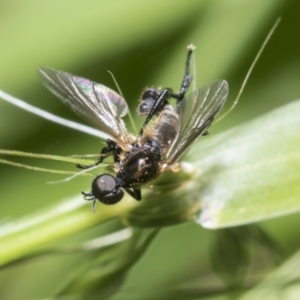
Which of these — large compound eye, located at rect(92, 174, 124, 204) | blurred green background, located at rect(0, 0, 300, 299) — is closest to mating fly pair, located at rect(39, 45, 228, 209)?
large compound eye, located at rect(92, 174, 124, 204)

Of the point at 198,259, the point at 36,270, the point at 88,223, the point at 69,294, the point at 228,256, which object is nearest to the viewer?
the point at 88,223

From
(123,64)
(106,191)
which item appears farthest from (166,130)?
(123,64)

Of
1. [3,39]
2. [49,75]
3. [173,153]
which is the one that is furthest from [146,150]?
[3,39]

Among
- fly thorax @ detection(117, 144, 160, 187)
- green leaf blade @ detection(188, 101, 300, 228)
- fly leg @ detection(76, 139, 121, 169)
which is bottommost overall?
green leaf blade @ detection(188, 101, 300, 228)

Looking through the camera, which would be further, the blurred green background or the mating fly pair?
the blurred green background

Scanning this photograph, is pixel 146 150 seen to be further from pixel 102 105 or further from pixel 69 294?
pixel 69 294

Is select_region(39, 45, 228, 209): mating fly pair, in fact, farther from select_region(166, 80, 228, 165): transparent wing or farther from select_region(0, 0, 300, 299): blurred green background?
select_region(0, 0, 300, 299): blurred green background
